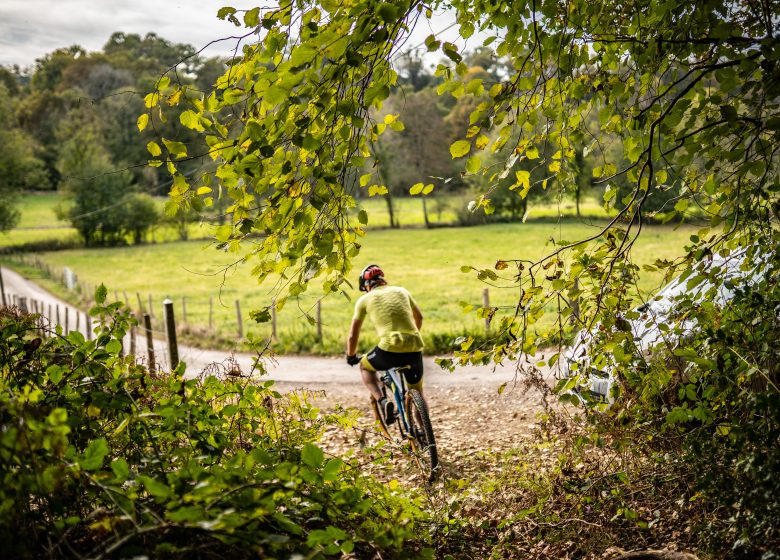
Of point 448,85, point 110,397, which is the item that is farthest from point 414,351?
point 110,397

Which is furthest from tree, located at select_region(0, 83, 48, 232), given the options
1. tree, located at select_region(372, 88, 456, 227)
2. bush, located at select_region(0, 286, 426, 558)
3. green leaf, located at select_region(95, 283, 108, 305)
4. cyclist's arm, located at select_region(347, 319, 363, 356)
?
bush, located at select_region(0, 286, 426, 558)

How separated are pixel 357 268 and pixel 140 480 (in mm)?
32967

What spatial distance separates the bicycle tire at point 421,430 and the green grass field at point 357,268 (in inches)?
326

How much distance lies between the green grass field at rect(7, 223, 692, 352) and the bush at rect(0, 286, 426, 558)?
11.6m

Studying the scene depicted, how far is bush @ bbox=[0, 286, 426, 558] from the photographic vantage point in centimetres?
184

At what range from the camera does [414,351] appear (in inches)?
269

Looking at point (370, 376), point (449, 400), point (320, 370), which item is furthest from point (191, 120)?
point (320, 370)

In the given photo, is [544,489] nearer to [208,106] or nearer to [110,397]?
[110,397]

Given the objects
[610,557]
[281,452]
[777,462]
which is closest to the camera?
[777,462]

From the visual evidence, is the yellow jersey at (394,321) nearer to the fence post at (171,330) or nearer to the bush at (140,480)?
the bush at (140,480)

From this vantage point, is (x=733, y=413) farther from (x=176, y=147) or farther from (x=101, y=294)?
(x=101, y=294)

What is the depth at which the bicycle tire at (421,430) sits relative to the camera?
250 inches

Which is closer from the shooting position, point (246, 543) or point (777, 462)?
point (246, 543)

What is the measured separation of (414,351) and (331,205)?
352 cm
